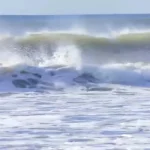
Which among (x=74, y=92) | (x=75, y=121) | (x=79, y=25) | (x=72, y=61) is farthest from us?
(x=79, y=25)

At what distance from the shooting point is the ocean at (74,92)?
5.74 meters

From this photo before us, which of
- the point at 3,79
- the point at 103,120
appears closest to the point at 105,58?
the point at 3,79

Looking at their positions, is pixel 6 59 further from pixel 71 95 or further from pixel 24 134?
pixel 24 134

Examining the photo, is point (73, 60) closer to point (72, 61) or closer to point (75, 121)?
point (72, 61)

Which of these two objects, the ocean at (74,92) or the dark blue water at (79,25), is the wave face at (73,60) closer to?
the ocean at (74,92)

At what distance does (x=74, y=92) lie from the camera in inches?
374

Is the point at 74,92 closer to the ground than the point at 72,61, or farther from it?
closer to the ground

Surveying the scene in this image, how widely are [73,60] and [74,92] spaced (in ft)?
12.7

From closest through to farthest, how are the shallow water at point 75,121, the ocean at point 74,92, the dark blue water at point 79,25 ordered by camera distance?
the shallow water at point 75,121 < the ocean at point 74,92 < the dark blue water at point 79,25

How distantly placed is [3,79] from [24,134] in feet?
17.4

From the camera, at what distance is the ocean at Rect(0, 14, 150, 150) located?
5742 millimetres

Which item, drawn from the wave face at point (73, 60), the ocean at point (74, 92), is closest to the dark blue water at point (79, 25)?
the wave face at point (73, 60)

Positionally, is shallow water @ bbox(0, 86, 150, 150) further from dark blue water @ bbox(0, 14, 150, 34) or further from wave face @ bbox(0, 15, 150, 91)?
dark blue water @ bbox(0, 14, 150, 34)

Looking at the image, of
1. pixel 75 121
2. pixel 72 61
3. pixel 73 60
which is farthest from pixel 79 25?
pixel 75 121
